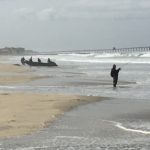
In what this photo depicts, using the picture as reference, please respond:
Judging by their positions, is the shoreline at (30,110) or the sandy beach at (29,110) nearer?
the shoreline at (30,110)

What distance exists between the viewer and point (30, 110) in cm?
1705

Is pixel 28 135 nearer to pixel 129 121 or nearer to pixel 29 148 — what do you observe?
pixel 29 148

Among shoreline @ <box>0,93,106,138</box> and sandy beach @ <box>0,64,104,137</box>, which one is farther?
sandy beach @ <box>0,64,104,137</box>

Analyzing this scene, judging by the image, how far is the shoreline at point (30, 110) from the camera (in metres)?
13.4

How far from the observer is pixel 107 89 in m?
27.1

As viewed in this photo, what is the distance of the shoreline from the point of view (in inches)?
528

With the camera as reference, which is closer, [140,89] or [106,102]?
[106,102]

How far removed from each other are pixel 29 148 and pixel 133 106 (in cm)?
872

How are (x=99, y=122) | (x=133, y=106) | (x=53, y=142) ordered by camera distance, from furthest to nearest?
(x=133, y=106)
(x=99, y=122)
(x=53, y=142)

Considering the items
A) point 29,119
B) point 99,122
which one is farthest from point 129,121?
point 29,119

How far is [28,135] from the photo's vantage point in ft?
40.5

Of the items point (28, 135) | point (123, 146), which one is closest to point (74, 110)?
point (28, 135)

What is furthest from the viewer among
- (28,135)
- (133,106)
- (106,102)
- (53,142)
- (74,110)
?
(106,102)

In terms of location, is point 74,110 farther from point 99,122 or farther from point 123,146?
point 123,146
